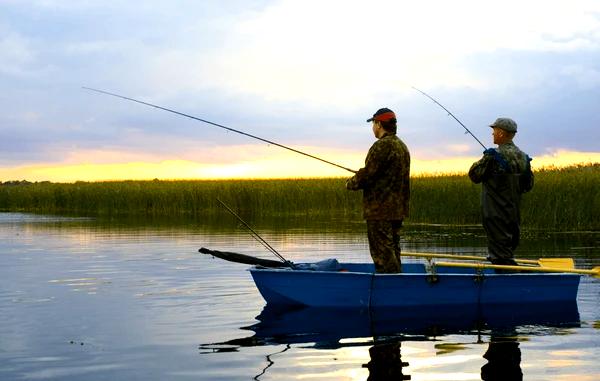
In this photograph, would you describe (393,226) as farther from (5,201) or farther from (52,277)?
(5,201)

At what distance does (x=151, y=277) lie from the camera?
42.4ft

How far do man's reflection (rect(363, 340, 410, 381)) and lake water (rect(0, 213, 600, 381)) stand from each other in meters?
0.01

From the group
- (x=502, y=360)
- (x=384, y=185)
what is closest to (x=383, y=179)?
(x=384, y=185)

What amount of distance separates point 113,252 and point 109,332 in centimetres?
897

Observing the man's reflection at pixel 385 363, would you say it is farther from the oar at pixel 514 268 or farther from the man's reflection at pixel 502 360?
the oar at pixel 514 268

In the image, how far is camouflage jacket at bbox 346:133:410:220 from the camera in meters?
9.23

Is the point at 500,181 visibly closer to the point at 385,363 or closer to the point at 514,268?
the point at 514,268

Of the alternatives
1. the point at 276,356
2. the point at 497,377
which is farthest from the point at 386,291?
the point at 497,377

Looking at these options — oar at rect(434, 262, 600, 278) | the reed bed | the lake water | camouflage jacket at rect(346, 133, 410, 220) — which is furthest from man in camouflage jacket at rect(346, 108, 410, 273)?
the reed bed

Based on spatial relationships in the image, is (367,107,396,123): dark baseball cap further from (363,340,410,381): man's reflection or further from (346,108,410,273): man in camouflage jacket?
(363,340,410,381): man's reflection

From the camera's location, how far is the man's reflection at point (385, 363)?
634 centimetres

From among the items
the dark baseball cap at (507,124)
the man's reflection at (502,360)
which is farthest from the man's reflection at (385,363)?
the dark baseball cap at (507,124)

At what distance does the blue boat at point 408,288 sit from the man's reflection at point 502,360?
4.73 ft

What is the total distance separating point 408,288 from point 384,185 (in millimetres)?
1128
